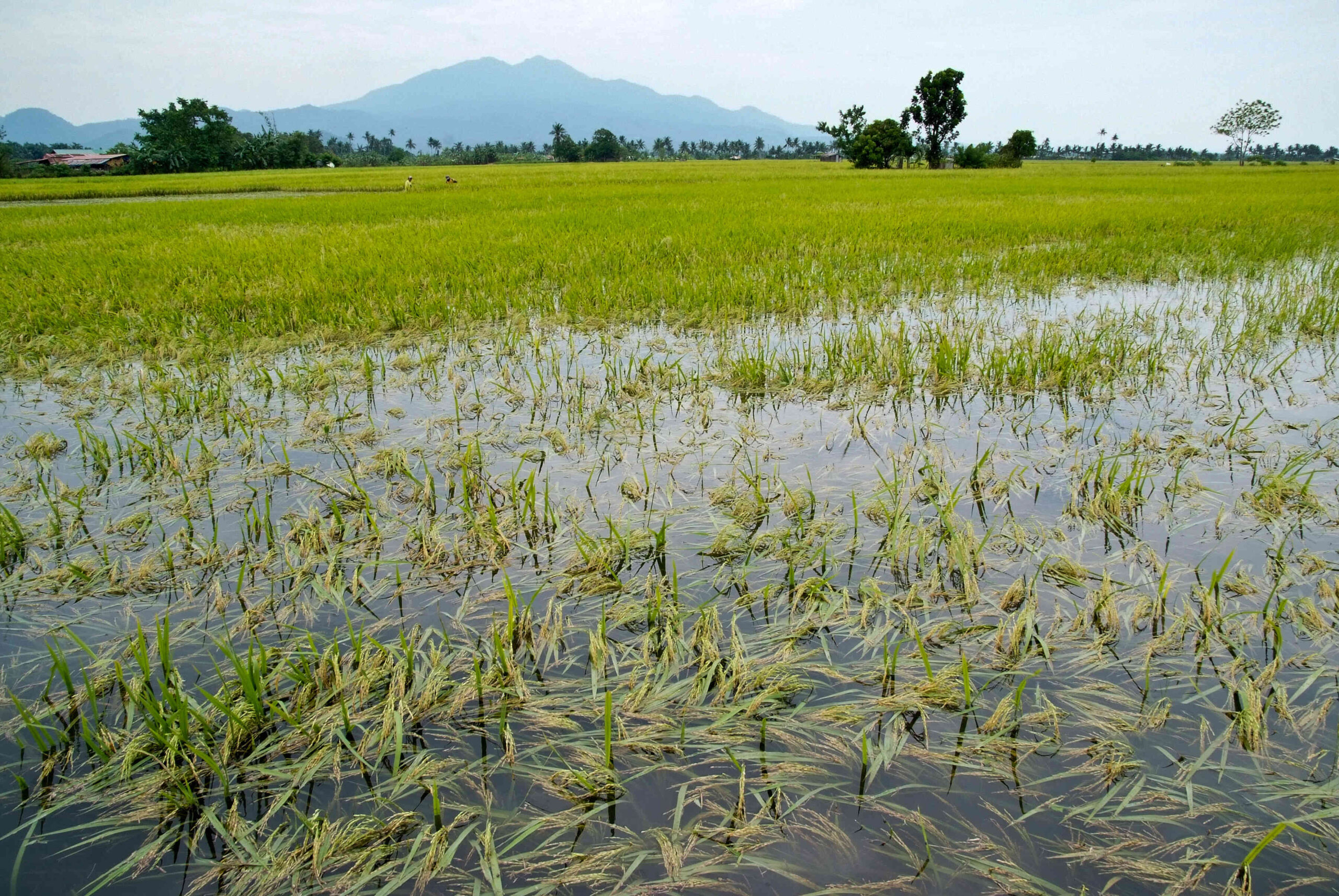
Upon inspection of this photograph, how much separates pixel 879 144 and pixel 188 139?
184ft

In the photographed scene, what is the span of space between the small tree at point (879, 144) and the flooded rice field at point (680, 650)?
152 feet

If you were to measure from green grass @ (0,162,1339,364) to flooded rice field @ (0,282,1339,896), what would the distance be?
2.27 metres

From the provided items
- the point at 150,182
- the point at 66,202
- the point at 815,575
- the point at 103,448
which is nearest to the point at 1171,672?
the point at 815,575

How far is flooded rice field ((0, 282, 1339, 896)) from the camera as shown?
1.39 metres

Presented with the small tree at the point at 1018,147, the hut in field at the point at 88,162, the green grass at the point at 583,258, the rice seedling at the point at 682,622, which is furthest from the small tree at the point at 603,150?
the rice seedling at the point at 682,622

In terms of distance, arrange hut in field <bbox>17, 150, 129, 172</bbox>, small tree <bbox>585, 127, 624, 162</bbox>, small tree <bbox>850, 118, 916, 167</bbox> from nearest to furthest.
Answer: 1. small tree <bbox>850, 118, 916, 167</bbox>
2. hut in field <bbox>17, 150, 129, 172</bbox>
3. small tree <bbox>585, 127, 624, 162</bbox>

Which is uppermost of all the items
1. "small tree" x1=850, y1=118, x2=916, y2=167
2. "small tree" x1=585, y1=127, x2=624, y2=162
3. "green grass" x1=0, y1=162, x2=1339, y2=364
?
"small tree" x1=585, y1=127, x2=624, y2=162

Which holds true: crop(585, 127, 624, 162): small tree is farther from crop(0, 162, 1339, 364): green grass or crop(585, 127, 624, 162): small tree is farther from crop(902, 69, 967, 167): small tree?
crop(0, 162, 1339, 364): green grass

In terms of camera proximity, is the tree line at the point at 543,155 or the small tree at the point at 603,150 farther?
the small tree at the point at 603,150

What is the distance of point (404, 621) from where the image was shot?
211 centimetres

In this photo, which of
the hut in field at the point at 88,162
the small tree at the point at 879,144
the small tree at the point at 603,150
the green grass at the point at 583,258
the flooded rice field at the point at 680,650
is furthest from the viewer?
the small tree at the point at 603,150

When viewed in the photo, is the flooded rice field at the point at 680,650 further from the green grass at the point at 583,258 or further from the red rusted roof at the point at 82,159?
the red rusted roof at the point at 82,159

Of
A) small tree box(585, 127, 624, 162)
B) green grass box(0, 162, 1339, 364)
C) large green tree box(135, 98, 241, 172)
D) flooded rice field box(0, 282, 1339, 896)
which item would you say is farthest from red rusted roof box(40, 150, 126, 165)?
flooded rice field box(0, 282, 1339, 896)

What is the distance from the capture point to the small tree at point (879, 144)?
146 ft
